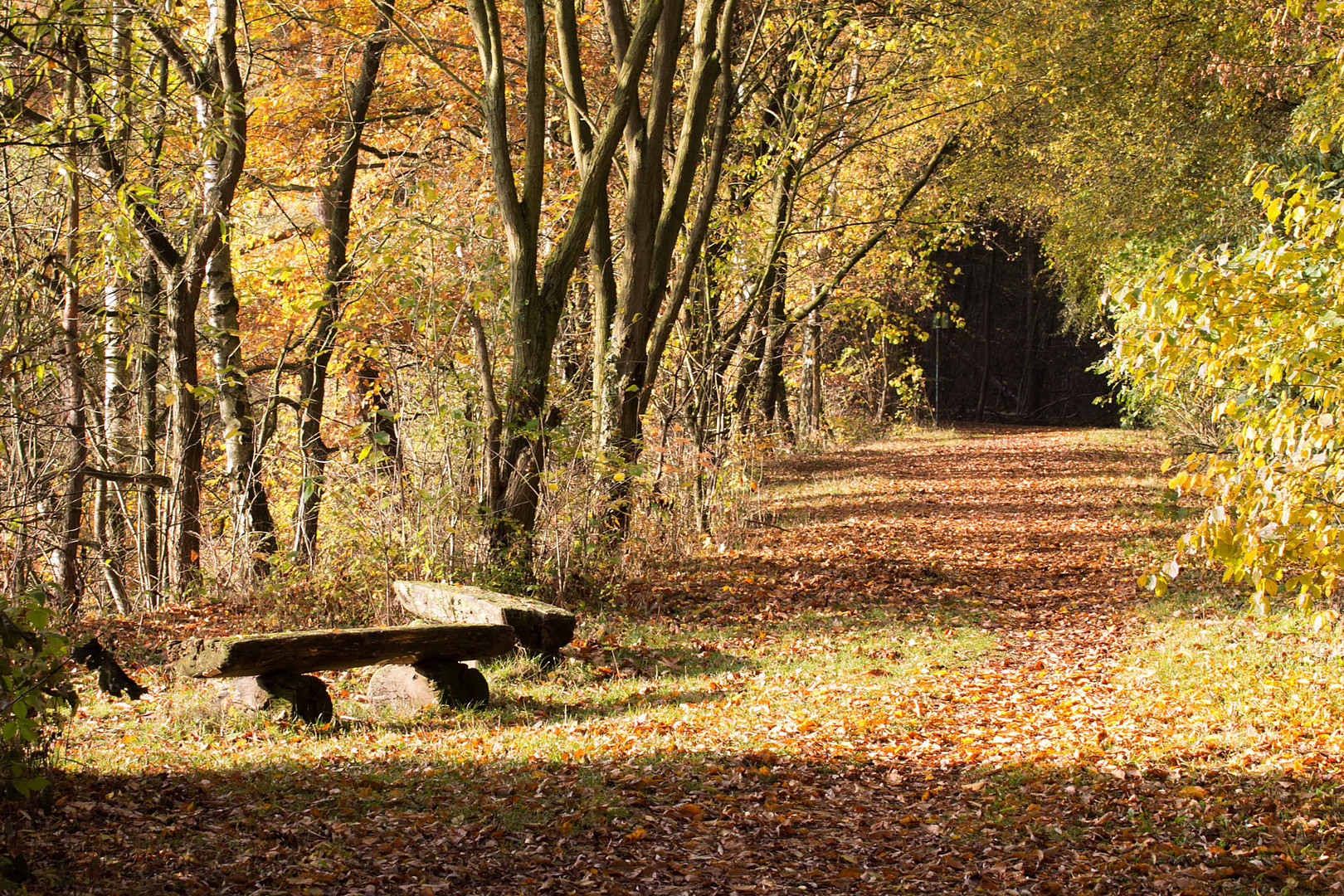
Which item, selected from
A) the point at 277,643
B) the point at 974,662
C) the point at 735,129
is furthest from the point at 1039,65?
the point at 277,643

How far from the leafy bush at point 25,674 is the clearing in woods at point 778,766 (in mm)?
579

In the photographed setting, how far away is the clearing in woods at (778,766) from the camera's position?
4.28 meters

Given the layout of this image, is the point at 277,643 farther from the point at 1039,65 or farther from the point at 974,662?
the point at 1039,65

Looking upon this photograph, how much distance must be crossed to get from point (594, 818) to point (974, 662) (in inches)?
151

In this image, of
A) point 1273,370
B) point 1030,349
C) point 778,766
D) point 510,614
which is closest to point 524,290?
point 510,614

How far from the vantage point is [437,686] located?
673 centimetres

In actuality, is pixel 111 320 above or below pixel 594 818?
above

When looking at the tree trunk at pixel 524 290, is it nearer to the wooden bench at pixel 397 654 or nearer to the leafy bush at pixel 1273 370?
the wooden bench at pixel 397 654

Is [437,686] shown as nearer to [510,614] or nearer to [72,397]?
[510,614]

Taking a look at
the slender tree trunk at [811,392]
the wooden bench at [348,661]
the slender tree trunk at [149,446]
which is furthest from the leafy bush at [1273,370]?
the slender tree trunk at [811,392]

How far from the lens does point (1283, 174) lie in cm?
1206

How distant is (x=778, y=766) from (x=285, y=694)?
109 inches

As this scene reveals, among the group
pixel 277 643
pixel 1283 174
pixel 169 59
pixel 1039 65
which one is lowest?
pixel 277 643

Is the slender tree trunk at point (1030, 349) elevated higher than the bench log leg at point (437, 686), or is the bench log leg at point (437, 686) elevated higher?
the slender tree trunk at point (1030, 349)
